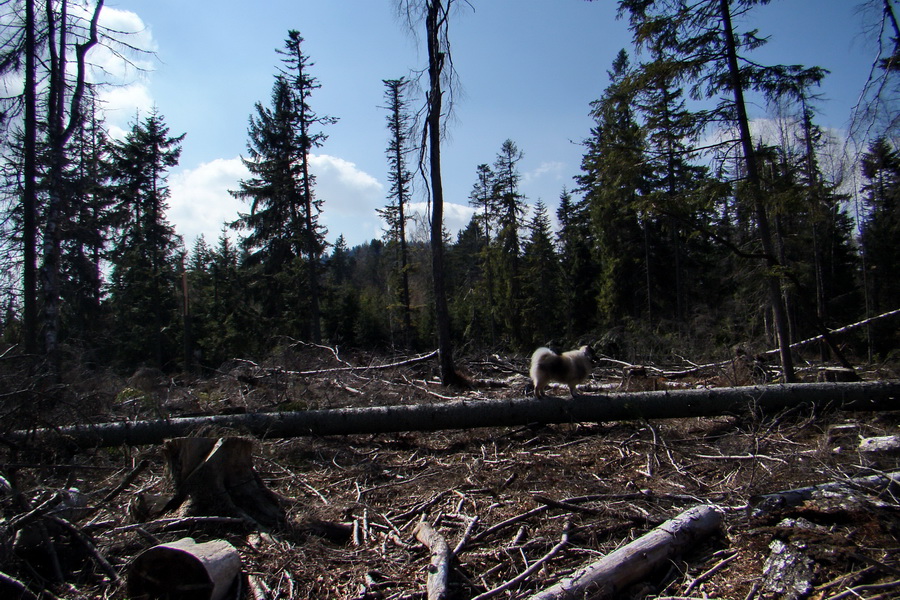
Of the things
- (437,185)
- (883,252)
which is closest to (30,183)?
(437,185)

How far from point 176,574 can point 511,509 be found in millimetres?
2868

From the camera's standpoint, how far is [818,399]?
24.1ft

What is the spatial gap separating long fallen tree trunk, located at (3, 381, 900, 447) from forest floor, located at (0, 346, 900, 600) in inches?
8.8

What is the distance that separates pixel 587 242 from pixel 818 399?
28.9 metres

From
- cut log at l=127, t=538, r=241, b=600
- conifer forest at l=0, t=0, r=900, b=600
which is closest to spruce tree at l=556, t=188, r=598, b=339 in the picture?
conifer forest at l=0, t=0, r=900, b=600

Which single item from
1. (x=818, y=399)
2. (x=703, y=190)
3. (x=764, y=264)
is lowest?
(x=818, y=399)

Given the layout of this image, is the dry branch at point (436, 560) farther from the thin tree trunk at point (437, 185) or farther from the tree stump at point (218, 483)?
the thin tree trunk at point (437, 185)

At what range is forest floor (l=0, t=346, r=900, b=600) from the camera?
356 centimetres

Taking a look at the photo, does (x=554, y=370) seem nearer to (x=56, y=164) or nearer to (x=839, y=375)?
(x=839, y=375)

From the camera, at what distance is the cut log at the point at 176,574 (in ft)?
11.5

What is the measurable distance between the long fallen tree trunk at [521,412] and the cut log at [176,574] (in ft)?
12.7

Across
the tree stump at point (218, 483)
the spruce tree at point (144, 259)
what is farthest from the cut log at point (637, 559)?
the spruce tree at point (144, 259)

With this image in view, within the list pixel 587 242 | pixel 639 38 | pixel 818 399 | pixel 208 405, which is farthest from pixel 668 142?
pixel 587 242

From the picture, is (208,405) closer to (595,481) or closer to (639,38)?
(595,481)
